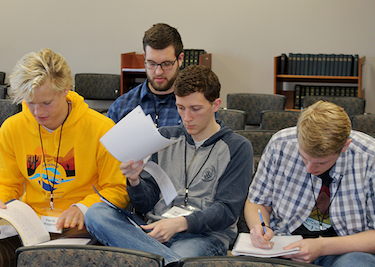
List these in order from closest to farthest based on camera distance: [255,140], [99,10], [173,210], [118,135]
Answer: [118,135], [173,210], [255,140], [99,10]

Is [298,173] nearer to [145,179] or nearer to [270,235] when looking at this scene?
[270,235]

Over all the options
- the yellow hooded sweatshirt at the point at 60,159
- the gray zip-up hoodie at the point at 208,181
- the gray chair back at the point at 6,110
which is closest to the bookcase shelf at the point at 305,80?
the gray chair back at the point at 6,110

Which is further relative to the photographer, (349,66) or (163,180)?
(349,66)

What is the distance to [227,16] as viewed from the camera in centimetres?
591

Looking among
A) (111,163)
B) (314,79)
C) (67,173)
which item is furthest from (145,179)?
(314,79)

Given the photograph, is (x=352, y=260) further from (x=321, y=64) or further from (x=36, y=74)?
(x=321, y=64)

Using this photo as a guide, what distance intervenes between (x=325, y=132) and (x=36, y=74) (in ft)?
3.82

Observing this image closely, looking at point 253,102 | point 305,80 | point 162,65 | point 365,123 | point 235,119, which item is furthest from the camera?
point 305,80

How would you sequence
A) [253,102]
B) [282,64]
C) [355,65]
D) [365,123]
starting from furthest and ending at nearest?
[282,64]
[355,65]
[253,102]
[365,123]

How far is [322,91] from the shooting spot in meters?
5.53

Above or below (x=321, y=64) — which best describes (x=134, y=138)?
below

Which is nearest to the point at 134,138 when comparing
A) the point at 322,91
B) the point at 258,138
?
the point at 258,138

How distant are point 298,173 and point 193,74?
0.63 meters

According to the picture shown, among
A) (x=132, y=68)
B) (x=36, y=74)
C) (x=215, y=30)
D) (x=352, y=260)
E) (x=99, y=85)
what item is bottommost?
(x=352, y=260)
